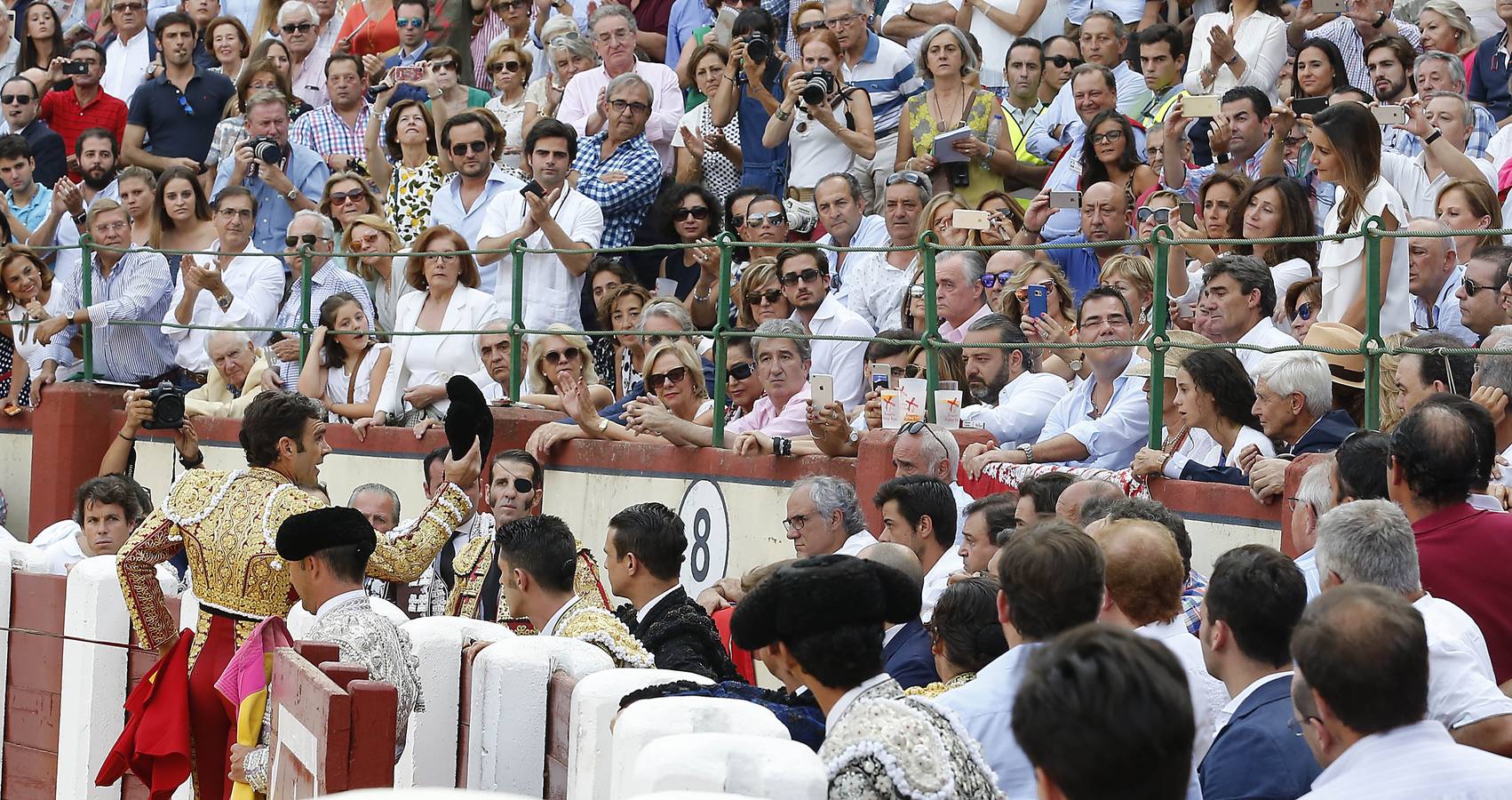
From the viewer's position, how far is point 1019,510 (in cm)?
644

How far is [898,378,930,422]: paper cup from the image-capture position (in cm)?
814

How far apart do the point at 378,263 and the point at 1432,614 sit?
8.43 metres

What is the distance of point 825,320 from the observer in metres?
9.59

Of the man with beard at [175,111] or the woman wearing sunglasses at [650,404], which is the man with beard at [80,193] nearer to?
the man with beard at [175,111]

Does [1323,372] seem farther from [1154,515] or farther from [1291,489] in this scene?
[1154,515]

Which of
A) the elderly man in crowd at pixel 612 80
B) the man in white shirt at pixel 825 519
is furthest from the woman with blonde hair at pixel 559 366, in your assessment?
the man in white shirt at pixel 825 519

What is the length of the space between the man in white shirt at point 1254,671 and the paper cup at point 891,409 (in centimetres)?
390

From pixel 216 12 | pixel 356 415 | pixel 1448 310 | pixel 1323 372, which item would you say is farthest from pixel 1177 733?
pixel 216 12

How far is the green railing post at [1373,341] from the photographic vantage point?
6863mm

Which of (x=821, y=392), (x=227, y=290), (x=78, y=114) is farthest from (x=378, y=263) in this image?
(x=78, y=114)

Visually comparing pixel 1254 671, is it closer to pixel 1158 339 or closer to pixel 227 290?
pixel 1158 339

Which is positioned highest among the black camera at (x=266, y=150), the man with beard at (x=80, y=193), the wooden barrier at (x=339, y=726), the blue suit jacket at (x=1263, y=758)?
the black camera at (x=266, y=150)

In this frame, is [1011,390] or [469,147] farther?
[469,147]

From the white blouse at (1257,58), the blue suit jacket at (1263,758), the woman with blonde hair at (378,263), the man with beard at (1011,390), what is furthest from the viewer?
the woman with blonde hair at (378,263)
